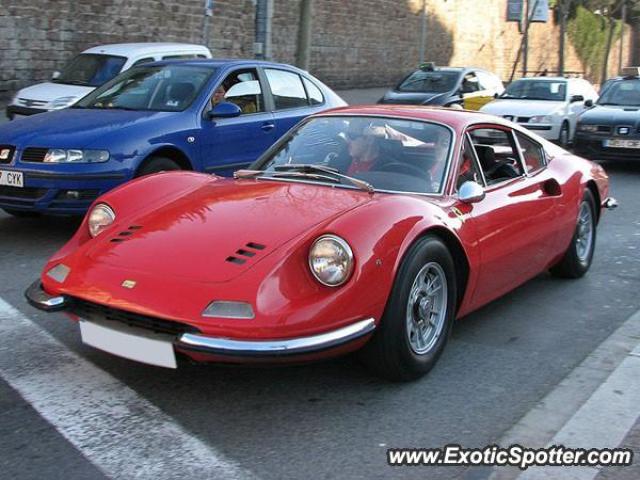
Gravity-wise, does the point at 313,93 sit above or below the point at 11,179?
above

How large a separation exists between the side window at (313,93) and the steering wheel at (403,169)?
14.2ft

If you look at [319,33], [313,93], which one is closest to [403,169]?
[313,93]

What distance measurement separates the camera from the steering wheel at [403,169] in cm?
454

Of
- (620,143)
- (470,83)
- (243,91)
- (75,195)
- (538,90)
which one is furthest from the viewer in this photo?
(470,83)

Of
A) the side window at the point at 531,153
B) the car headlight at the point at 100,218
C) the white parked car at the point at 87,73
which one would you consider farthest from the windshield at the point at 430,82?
the car headlight at the point at 100,218

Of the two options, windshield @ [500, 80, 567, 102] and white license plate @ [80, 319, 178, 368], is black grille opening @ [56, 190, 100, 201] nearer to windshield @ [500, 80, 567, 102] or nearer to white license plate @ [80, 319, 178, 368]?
white license plate @ [80, 319, 178, 368]

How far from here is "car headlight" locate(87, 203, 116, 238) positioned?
4336 millimetres

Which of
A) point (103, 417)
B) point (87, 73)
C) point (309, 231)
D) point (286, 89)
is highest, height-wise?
point (286, 89)

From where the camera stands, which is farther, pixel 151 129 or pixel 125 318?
pixel 151 129

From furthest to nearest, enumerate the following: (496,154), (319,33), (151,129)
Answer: (319,33)
(151,129)
(496,154)

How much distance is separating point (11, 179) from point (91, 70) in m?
6.69

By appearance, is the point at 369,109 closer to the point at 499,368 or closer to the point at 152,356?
the point at 499,368

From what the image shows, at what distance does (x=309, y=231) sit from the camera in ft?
12.2

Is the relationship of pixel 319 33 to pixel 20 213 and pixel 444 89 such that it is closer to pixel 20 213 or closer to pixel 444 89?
pixel 444 89
